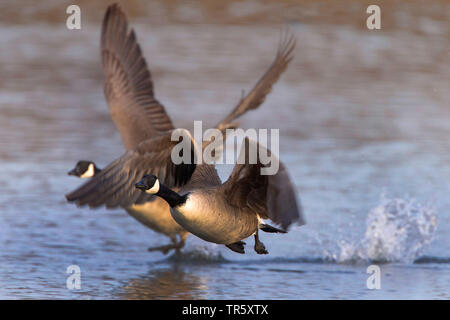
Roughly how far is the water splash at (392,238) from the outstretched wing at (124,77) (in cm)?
213

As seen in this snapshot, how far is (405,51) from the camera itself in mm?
15445

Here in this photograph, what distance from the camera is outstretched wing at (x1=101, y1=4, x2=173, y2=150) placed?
27.1 feet

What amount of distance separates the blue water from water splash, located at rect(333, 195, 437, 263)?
2cm

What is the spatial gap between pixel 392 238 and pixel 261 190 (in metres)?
2.81

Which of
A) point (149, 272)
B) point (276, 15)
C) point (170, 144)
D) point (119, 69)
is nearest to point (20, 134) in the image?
point (119, 69)

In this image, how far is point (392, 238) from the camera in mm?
7938

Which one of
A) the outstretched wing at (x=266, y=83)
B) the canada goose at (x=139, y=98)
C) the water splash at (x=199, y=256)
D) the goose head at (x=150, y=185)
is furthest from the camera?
the water splash at (x=199, y=256)

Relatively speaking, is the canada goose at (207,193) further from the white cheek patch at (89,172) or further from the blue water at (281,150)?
the white cheek patch at (89,172)

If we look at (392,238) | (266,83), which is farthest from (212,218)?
(392,238)

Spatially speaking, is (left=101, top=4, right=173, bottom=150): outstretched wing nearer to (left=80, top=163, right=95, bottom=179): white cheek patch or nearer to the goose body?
(left=80, top=163, right=95, bottom=179): white cheek patch

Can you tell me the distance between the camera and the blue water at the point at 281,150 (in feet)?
23.7

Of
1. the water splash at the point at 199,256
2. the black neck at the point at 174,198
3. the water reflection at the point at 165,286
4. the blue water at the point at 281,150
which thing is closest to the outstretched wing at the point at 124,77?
the blue water at the point at 281,150

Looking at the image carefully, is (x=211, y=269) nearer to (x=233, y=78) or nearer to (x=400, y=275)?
(x=400, y=275)

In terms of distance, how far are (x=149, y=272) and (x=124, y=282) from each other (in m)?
0.40
